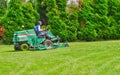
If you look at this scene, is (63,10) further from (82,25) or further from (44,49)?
(44,49)

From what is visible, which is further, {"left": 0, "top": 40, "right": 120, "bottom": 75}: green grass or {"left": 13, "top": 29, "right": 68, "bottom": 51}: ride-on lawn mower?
{"left": 13, "top": 29, "right": 68, "bottom": 51}: ride-on lawn mower

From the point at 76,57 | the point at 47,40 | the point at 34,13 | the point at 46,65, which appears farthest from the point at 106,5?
the point at 46,65

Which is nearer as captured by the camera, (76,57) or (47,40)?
(76,57)

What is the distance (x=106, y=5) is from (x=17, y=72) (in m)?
15.0

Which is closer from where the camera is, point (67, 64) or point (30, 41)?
point (67, 64)

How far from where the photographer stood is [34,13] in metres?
24.5

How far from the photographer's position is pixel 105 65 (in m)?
11.8

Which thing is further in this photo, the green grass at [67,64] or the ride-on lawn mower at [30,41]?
the ride-on lawn mower at [30,41]

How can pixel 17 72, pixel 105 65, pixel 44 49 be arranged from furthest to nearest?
1. pixel 44 49
2. pixel 105 65
3. pixel 17 72

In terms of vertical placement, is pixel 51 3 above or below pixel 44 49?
above

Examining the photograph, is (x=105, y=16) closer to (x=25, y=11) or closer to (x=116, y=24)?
(x=116, y=24)

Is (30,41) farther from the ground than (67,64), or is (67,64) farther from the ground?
(67,64)

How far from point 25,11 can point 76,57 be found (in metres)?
11.1

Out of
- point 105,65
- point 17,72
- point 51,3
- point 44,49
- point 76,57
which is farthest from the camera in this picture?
point 51,3
